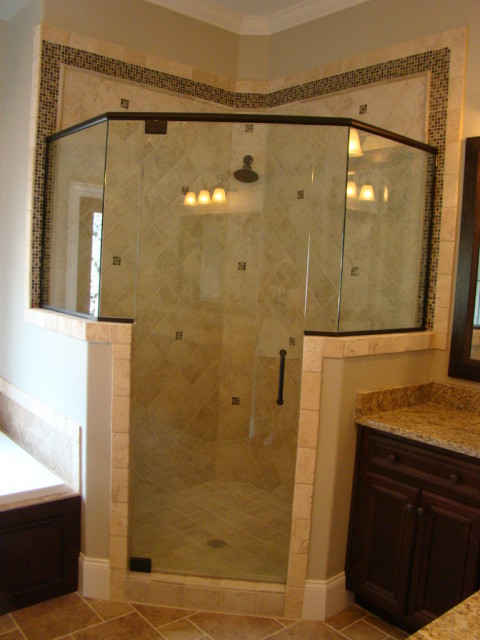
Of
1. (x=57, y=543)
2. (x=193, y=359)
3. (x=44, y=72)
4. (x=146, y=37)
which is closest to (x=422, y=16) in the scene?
(x=146, y=37)

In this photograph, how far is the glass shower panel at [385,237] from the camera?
8.97 feet

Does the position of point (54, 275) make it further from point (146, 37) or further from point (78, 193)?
point (146, 37)

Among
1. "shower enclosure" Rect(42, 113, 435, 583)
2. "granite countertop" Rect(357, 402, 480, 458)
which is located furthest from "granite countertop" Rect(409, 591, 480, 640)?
"shower enclosure" Rect(42, 113, 435, 583)

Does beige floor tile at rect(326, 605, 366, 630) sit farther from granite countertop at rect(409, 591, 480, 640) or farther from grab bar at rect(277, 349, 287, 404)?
granite countertop at rect(409, 591, 480, 640)

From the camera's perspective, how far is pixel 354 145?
265 centimetres

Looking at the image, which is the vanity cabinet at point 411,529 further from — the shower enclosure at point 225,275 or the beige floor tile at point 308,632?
the shower enclosure at point 225,275

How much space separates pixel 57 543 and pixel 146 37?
2837 millimetres

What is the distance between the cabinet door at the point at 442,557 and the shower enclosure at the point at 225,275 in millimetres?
630

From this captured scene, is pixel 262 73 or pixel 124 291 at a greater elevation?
pixel 262 73

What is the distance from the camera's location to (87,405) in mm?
2646

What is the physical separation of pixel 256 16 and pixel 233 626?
350 cm

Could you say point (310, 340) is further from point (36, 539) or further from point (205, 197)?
point (36, 539)

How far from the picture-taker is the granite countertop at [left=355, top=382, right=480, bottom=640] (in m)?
2.37

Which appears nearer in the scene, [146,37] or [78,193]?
[78,193]
